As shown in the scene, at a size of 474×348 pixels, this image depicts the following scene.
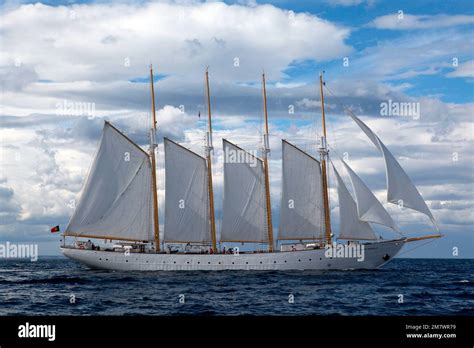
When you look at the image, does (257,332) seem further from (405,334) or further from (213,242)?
(213,242)

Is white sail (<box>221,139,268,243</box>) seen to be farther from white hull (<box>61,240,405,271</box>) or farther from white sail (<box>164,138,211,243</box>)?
white sail (<box>164,138,211,243</box>)

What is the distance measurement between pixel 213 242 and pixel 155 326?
156 ft

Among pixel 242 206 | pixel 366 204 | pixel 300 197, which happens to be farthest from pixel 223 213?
pixel 366 204

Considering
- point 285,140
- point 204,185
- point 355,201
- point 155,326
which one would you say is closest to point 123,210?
point 204,185

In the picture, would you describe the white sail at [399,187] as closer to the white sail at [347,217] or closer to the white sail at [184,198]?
the white sail at [347,217]

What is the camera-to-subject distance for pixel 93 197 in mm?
66500

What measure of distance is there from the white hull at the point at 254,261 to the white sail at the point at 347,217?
2.87 meters

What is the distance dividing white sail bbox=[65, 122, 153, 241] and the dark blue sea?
863 centimetres

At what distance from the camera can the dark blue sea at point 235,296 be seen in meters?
36.1

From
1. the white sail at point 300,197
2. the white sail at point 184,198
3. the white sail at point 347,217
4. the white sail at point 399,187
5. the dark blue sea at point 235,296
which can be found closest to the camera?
the dark blue sea at point 235,296

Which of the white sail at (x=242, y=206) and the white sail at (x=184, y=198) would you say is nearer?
the white sail at (x=184, y=198)

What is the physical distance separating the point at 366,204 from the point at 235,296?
26156 millimetres

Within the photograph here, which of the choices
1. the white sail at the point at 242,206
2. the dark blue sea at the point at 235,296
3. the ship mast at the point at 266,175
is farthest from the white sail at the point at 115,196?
the ship mast at the point at 266,175

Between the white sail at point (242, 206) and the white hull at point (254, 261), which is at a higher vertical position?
the white sail at point (242, 206)
